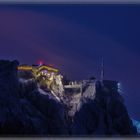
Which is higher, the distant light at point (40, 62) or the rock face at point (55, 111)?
the distant light at point (40, 62)

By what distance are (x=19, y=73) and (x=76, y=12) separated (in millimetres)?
717

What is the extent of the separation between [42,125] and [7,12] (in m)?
1.01

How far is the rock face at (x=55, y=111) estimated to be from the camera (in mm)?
2965

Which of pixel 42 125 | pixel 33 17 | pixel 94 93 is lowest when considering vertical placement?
pixel 42 125

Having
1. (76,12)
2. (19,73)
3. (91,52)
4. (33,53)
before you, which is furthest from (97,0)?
(19,73)

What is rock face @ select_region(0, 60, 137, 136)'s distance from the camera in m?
2.96

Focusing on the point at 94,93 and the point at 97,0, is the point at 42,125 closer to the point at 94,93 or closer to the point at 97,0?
the point at 94,93

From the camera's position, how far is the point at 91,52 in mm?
2988

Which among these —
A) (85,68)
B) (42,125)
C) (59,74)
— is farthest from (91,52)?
(42,125)

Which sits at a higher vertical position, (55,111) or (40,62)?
(40,62)

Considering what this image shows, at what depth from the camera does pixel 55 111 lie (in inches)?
117

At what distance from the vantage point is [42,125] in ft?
9.75

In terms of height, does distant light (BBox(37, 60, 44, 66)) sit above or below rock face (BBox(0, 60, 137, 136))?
above

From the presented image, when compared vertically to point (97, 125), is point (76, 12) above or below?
above
